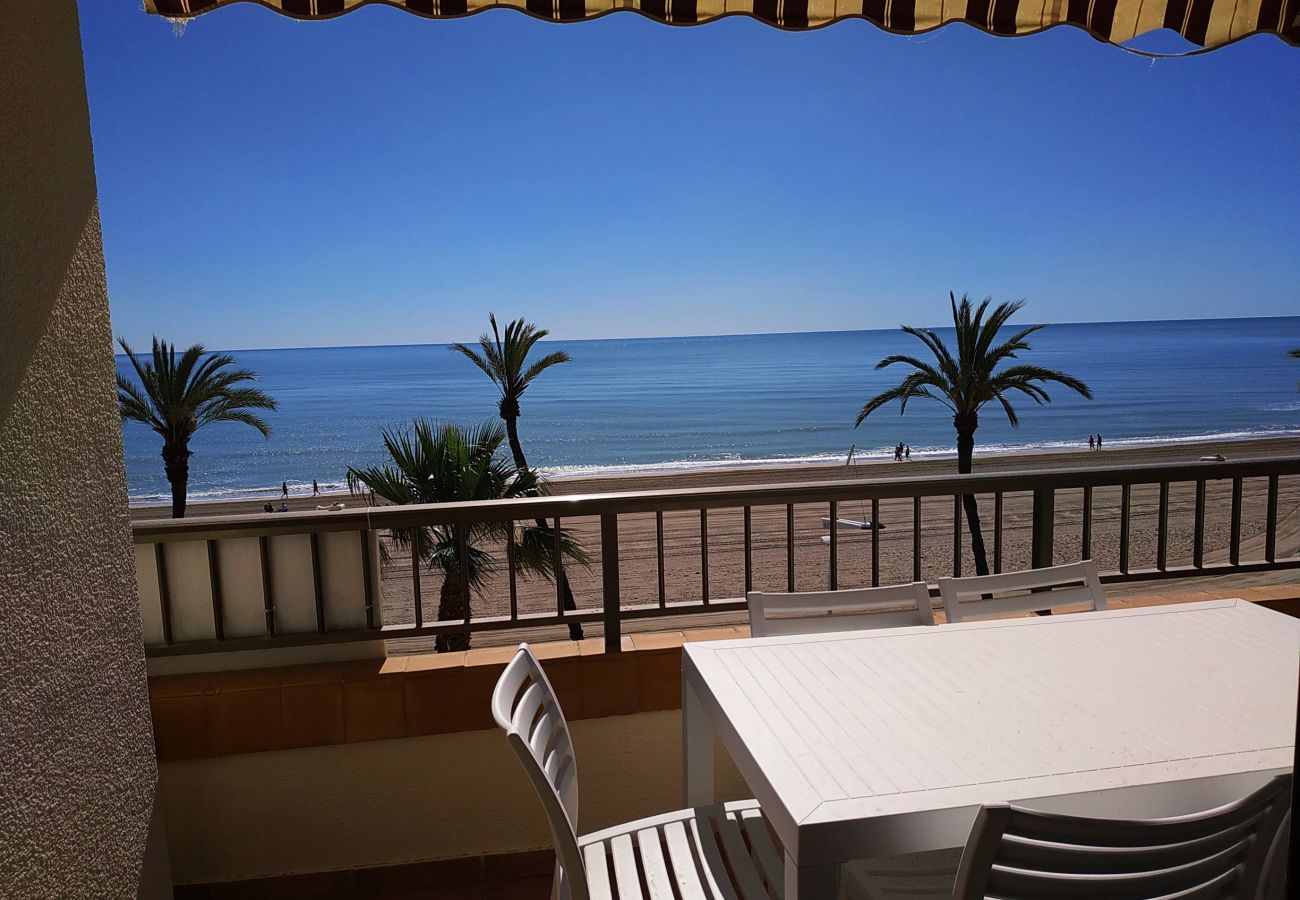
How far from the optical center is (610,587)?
103 inches

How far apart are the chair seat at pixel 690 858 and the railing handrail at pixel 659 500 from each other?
3.10 feet

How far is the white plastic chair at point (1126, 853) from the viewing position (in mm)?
1072

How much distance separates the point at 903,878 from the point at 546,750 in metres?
0.73

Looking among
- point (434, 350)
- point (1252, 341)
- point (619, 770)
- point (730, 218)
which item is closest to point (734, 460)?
point (730, 218)

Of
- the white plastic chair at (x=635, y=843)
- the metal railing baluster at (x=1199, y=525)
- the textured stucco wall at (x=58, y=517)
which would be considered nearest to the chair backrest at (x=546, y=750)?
the white plastic chair at (x=635, y=843)

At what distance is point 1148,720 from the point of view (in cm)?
151

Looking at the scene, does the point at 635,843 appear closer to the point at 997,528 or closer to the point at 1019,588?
the point at 1019,588

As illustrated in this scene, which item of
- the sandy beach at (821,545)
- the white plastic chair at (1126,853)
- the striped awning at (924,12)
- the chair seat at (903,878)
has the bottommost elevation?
the sandy beach at (821,545)

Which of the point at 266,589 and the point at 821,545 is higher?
the point at 266,589

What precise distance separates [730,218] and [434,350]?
26274 mm

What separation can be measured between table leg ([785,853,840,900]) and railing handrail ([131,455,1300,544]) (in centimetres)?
131

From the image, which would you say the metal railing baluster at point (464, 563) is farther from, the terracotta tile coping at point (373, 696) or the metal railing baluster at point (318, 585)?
the metal railing baluster at point (318, 585)

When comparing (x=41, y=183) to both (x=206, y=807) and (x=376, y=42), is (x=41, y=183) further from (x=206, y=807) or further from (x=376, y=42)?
(x=376, y=42)

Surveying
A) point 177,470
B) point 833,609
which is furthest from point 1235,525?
point 177,470
